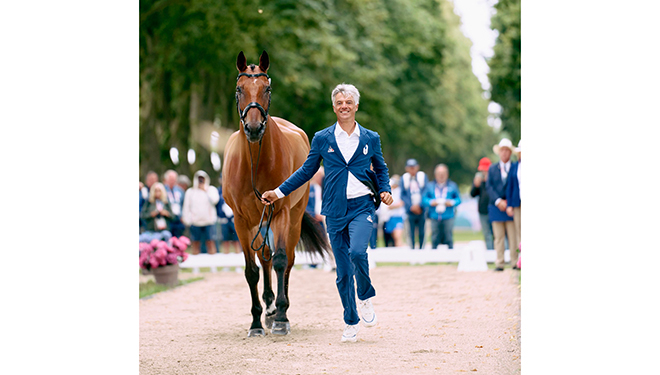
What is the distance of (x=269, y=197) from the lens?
6988mm

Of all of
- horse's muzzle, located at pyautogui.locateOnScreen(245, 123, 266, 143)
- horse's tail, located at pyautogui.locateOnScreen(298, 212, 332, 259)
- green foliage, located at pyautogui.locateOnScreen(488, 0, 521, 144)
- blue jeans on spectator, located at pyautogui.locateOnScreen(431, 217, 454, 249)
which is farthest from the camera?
green foliage, located at pyautogui.locateOnScreen(488, 0, 521, 144)

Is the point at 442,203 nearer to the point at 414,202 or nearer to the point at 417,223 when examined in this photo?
the point at 414,202

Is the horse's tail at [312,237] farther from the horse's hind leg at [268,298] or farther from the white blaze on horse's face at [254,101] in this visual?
the white blaze on horse's face at [254,101]

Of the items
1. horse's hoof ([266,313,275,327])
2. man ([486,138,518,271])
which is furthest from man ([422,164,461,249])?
horse's hoof ([266,313,275,327])

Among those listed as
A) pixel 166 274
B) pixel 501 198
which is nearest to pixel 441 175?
pixel 501 198

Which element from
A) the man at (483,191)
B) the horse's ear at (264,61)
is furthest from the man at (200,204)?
the horse's ear at (264,61)

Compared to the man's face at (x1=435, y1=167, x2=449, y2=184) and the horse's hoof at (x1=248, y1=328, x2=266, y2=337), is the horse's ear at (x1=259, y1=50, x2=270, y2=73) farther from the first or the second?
the man's face at (x1=435, y1=167, x2=449, y2=184)

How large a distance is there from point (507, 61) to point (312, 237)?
14815 mm

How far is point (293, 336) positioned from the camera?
7613 mm

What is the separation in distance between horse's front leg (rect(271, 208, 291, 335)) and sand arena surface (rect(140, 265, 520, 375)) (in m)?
0.14

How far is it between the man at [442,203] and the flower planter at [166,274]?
529cm

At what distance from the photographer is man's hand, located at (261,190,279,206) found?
6.95 m

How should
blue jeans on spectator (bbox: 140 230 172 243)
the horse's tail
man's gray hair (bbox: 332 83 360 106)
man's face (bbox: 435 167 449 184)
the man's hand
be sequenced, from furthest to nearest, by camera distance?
man's face (bbox: 435 167 449 184)
blue jeans on spectator (bbox: 140 230 172 243)
the horse's tail
the man's hand
man's gray hair (bbox: 332 83 360 106)
